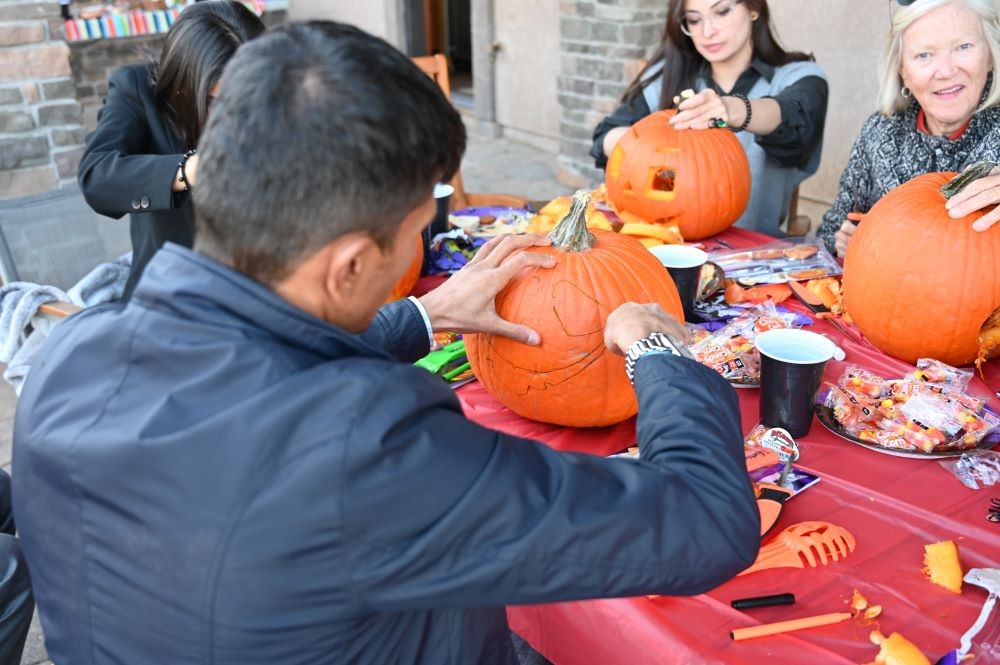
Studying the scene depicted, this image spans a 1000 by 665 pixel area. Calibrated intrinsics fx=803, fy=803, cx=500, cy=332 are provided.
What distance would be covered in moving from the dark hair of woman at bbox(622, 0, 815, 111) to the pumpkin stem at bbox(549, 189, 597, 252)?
1.60 m

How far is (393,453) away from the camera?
0.76 meters

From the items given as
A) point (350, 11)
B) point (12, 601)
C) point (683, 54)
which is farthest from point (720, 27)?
point (350, 11)

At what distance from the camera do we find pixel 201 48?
206 centimetres

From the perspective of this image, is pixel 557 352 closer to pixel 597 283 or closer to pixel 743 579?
pixel 597 283

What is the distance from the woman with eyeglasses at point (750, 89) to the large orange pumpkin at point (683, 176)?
21 cm

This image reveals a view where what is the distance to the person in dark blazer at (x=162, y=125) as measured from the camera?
207 centimetres

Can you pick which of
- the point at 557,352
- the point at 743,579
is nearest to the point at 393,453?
the point at 743,579

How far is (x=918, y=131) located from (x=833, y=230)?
1.22ft

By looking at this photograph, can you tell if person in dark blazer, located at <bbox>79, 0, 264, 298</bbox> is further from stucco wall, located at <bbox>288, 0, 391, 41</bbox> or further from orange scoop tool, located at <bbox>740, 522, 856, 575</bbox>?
stucco wall, located at <bbox>288, 0, 391, 41</bbox>

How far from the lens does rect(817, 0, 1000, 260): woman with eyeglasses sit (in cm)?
203

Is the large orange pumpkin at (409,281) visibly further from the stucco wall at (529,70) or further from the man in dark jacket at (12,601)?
the stucco wall at (529,70)

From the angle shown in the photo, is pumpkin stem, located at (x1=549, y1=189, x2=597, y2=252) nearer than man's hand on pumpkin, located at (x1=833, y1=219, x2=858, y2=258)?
Yes

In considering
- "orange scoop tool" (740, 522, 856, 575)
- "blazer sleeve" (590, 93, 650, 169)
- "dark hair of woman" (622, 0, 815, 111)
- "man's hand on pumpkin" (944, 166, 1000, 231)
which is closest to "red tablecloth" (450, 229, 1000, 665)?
"orange scoop tool" (740, 522, 856, 575)

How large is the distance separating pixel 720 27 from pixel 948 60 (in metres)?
0.90
